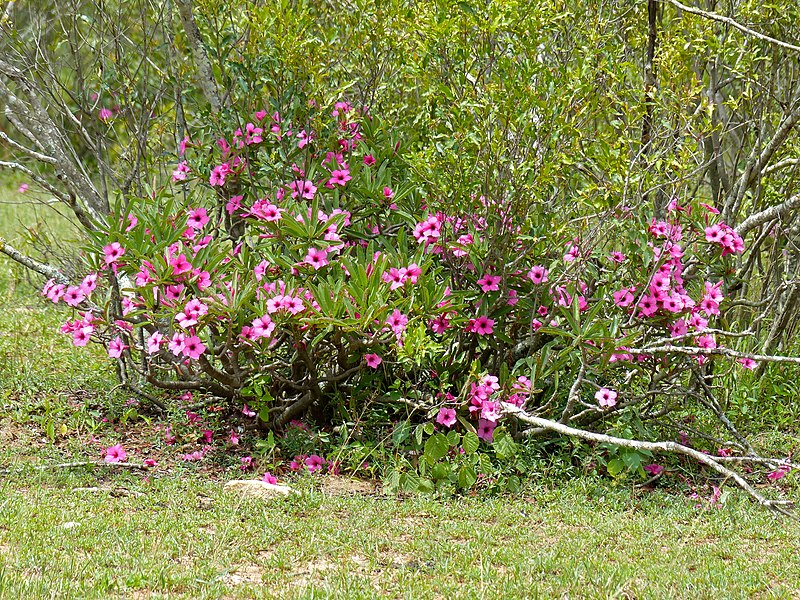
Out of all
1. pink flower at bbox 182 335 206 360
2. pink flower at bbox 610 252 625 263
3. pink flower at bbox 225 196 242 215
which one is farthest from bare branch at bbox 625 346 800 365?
pink flower at bbox 225 196 242 215

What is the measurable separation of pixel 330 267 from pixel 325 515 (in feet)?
3.84

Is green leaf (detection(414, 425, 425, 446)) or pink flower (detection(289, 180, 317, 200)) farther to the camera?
pink flower (detection(289, 180, 317, 200))

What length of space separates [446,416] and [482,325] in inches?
18.0

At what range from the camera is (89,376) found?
5.91 m

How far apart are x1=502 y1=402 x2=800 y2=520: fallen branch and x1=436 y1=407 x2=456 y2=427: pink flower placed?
0.80ft

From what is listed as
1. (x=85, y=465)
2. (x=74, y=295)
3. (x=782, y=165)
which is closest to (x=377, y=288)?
(x=74, y=295)

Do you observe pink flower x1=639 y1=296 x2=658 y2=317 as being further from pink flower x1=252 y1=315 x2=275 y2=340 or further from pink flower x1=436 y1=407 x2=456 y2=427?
pink flower x1=252 y1=315 x2=275 y2=340

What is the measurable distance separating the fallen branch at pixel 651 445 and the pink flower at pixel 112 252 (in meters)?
1.88

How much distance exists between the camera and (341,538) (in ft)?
12.3

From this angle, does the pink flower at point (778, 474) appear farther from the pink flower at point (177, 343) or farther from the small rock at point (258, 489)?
the pink flower at point (177, 343)

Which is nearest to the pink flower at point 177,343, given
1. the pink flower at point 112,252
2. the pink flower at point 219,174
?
the pink flower at point 112,252

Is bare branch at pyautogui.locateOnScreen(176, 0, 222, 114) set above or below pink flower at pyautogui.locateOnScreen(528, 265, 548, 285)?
above

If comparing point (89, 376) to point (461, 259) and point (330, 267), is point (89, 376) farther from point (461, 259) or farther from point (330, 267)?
point (461, 259)

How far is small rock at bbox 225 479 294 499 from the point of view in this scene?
4254 millimetres
